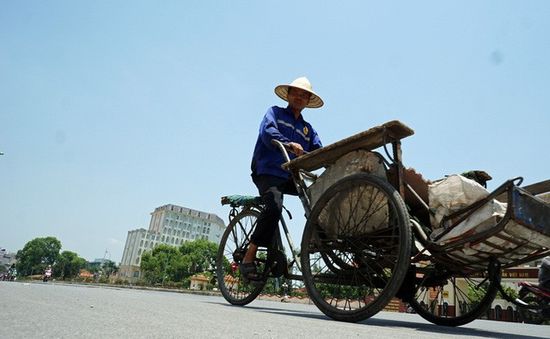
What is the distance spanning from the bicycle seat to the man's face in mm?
1133

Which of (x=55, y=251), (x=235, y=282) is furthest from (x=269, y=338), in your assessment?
(x=55, y=251)

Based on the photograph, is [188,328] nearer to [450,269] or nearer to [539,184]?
[450,269]

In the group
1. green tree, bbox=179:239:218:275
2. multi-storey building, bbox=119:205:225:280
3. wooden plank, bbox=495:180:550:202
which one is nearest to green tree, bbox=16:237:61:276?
multi-storey building, bbox=119:205:225:280

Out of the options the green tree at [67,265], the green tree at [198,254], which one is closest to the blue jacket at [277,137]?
the green tree at [198,254]

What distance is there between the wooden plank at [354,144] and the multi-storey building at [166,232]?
123635 millimetres

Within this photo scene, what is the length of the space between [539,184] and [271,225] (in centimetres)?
223

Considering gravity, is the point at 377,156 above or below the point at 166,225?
below

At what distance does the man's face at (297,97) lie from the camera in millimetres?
4203

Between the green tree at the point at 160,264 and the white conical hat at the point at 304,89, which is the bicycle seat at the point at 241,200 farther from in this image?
the green tree at the point at 160,264

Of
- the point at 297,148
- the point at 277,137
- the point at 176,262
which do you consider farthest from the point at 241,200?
the point at 176,262

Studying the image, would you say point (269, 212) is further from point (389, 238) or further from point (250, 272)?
point (389, 238)

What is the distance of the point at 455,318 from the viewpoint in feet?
10.6

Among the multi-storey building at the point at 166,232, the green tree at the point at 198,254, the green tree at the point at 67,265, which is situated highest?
the multi-storey building at the point at 166,232

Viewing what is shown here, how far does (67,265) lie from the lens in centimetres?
12100
